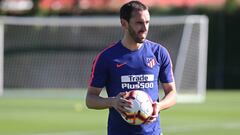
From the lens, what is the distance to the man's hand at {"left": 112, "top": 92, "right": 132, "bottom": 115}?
7.24 meters

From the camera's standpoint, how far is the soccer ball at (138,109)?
729 cm

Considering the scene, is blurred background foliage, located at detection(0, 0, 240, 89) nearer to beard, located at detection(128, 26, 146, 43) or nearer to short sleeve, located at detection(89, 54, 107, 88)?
short sleeve, located at detection(89, 54, 107, 88)

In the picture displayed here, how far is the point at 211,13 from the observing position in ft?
117

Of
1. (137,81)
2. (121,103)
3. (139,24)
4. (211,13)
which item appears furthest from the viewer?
Answer: (211,13)

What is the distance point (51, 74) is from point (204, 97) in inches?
250

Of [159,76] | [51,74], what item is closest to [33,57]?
[51,74]

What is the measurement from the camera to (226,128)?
18.0 m

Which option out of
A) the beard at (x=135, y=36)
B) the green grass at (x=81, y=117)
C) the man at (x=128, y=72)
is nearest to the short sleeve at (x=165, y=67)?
the man at (x=128, y=72)

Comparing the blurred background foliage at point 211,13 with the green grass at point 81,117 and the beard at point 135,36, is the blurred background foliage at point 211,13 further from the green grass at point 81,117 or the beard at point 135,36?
the beard at point 135,36

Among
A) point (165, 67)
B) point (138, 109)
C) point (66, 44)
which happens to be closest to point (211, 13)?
point (66, 44)

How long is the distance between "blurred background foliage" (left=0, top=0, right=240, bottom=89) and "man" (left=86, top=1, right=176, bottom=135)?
27930 mm

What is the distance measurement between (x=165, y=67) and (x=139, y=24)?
587mm

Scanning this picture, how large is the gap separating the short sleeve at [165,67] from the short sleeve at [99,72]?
53 centimetres

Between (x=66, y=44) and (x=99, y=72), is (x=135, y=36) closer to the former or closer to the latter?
(x=99, y=72)
